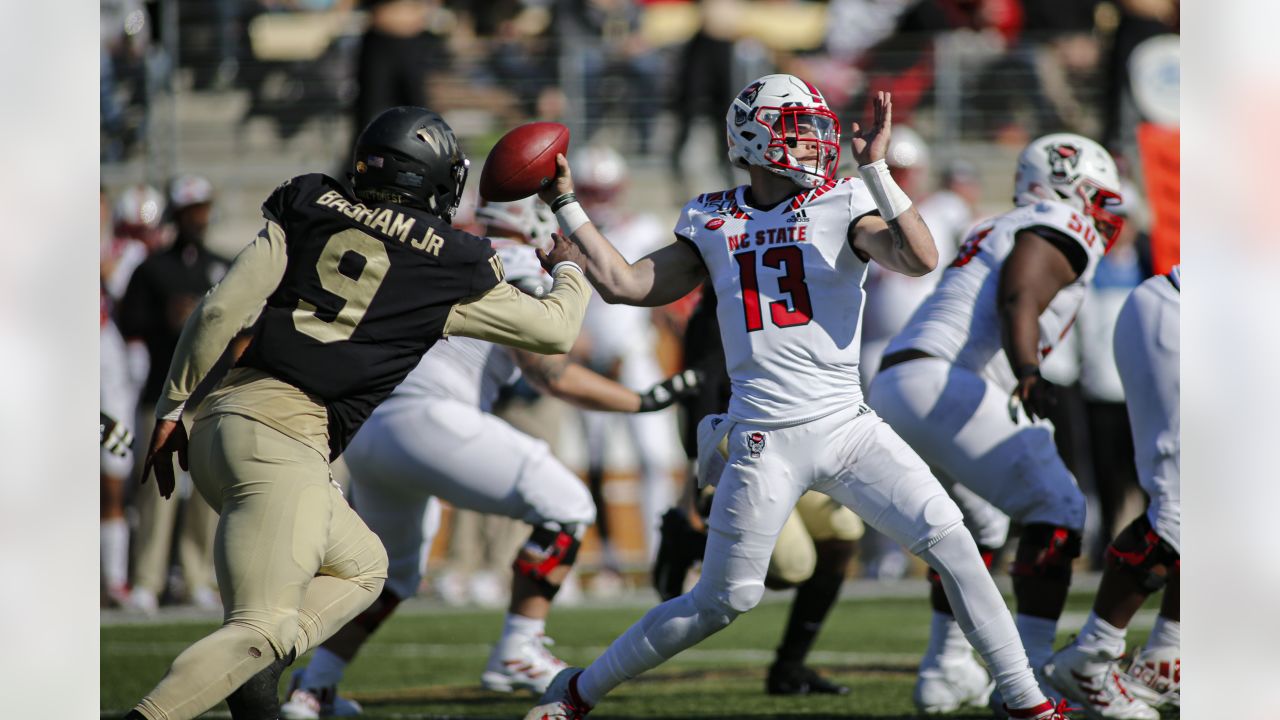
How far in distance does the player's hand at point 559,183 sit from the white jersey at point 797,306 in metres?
0.52

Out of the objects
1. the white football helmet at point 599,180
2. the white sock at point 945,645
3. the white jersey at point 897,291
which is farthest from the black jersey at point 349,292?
the white football helmet at point 599,180

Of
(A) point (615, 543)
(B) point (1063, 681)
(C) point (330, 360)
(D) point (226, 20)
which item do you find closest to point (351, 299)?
(C) point (330, 360)

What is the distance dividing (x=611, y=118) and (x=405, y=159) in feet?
29.2

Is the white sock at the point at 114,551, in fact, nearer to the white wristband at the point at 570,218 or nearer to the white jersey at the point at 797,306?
the white wristband at the point at 570,218

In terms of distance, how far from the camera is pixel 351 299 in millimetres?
4270

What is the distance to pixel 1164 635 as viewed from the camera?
555cm

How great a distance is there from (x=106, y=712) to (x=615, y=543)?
5925 mm

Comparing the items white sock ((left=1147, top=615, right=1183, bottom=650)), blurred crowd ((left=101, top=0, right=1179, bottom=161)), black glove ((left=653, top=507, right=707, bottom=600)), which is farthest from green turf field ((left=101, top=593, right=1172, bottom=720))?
blurred crowd ((left=101, top=0, right=1179, bottom=161))

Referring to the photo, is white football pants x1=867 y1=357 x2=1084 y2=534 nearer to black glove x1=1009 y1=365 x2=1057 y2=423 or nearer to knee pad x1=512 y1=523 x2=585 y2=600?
black glove x1=1009 y1=365 x2=1057 y2=423

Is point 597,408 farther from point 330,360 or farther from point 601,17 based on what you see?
point 601,17

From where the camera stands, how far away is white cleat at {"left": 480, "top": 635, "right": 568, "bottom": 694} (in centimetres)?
603

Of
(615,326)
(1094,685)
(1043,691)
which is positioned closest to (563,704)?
(1043,691)

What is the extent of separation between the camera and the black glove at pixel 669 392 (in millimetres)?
5621

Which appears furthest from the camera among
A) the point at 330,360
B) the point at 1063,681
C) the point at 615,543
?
the point at 615,543
